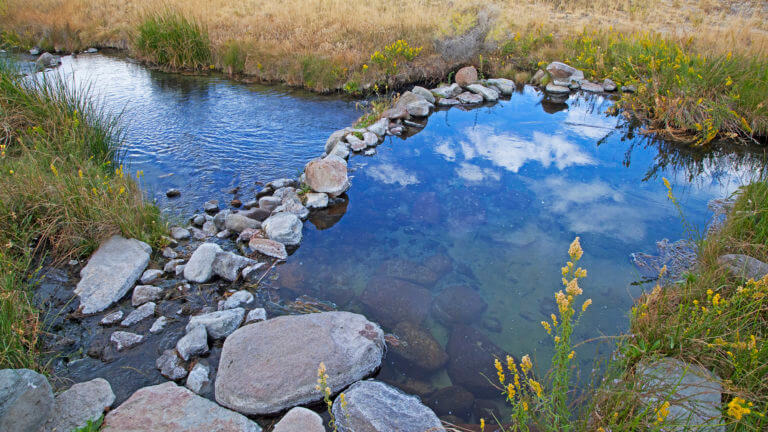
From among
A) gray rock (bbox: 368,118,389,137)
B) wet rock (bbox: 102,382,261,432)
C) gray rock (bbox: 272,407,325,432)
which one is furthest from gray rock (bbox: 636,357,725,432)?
gray rock (bbox: 368,118,389,137)

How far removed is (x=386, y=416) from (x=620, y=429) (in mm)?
1309

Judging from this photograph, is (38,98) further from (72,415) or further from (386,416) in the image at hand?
(386,416)

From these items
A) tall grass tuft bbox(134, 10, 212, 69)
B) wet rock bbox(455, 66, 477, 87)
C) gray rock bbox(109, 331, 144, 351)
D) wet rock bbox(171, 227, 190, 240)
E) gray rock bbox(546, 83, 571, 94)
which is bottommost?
gray rock bbox(109, 331, 144, 351)

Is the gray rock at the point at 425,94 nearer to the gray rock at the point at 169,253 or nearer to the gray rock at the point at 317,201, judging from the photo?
the gray rock at the point at 317,201

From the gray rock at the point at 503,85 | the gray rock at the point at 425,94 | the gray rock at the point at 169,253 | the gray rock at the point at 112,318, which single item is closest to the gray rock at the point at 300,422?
the gray rock at the point at 112,318

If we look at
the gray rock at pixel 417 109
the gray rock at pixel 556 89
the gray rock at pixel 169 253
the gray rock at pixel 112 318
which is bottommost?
the gray rock at pixel 112 318

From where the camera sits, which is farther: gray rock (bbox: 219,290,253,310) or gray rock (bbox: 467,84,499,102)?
gray rock (bbox: 467,84,499,102)

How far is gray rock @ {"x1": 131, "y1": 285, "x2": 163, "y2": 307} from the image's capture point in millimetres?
3812

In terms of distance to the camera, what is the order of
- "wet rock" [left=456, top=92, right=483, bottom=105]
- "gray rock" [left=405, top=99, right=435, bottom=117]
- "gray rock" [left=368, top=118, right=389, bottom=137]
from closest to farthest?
1. "gray rock" [left=368, top=118, right=389, bottom=137]
2. "gray rock" [left=405, top=99, right=435, bottom=117]
3. "wet rock" [left=456, top=92, right=483, bottom=105]

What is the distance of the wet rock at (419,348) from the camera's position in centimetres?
342

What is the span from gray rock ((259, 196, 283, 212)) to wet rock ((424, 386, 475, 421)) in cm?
307

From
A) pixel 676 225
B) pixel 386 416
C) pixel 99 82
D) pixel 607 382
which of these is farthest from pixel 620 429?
pixel 99 82

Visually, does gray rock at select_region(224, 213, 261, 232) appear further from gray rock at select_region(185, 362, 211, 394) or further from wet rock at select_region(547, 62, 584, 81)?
wet rock at select_region(547, 62, 584, 81)

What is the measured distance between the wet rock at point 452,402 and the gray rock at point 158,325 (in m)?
2.15
